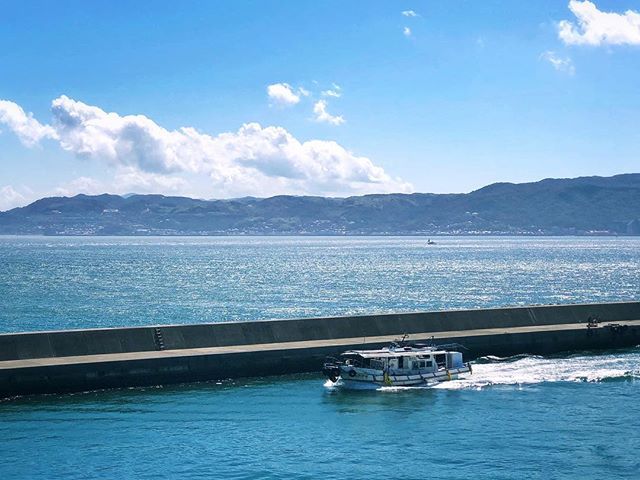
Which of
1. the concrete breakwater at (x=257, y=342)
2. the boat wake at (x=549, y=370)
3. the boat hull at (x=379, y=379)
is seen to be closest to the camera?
the concrete breakwater at (x=257, y=342)

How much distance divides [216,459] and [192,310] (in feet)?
168

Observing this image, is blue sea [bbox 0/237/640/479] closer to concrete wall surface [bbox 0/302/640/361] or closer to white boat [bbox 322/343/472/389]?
white boat [bbox 322/343/472/389]

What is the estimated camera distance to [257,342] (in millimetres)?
45219

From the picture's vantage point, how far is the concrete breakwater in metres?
38.9

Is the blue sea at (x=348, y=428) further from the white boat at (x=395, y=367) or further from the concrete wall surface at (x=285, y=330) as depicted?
the concrete wall surface at (x=285, y=330)

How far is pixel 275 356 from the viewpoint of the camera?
43000mm

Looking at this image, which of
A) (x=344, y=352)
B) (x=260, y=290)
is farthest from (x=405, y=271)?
(x=344, y=352)

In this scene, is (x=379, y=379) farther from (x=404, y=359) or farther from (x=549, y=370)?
(x=549, y=370)

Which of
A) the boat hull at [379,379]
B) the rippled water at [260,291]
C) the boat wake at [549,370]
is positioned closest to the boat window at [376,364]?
the boat hull at [379,379]

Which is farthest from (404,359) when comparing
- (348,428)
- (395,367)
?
(348,428)

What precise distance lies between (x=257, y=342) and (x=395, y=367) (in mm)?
7224

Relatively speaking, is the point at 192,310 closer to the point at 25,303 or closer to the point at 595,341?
the point at 25,303

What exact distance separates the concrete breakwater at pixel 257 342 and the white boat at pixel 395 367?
2871 mm

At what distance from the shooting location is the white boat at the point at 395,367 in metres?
41.2
